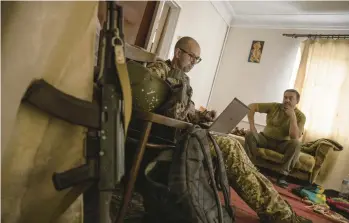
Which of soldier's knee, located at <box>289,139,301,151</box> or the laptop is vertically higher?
soldier's knee, located at <box>289,139,301,151</box>

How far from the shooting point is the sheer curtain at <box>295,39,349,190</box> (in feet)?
11.3

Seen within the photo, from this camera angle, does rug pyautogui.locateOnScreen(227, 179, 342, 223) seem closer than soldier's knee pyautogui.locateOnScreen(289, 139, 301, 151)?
Yes

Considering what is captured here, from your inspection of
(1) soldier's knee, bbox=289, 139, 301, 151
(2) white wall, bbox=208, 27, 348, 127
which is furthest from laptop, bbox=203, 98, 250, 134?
(2) white wall, bbox=208, 27, 348, 127

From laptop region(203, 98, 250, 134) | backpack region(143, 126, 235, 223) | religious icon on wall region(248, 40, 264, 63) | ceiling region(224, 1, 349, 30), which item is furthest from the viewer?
religious icon on wall region(248, 40, 264, 63)

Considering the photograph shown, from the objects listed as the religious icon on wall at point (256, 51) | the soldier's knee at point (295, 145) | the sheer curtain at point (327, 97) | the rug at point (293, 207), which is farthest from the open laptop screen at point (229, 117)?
the religious icon on wall at point (256, 51)

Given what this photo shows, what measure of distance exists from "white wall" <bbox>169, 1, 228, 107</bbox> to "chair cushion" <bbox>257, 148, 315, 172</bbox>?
1.46m

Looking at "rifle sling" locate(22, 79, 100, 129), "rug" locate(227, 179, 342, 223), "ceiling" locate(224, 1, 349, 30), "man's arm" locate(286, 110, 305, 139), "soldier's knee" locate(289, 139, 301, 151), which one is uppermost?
"ceiling" locate(224, 1, 349, 30)

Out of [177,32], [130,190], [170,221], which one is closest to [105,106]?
[130,190]

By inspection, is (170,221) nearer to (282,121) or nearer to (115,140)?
(115,140)

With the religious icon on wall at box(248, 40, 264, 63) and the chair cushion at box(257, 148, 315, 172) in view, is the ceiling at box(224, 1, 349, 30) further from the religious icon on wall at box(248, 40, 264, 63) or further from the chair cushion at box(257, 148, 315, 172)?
the chair cushion at box(257, 148, 315, 172)

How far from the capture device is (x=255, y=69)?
168 inches

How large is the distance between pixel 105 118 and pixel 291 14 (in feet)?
13.3

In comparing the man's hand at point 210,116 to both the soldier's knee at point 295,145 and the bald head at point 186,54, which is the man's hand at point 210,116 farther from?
the soldier's knee at point 295,145

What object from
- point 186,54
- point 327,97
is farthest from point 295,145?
point 186,54
